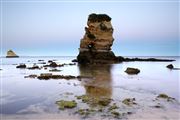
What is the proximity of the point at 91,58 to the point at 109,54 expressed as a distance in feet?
19.8

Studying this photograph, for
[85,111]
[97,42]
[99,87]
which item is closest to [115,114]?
[85,111]

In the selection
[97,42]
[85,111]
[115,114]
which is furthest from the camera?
[97,42]

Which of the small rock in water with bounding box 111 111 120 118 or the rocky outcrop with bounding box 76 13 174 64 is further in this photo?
the rocky outcrop with bounding box 76 13 174 64

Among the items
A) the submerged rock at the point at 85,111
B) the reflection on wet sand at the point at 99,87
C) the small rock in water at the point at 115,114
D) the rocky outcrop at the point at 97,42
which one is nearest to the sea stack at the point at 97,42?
the rocky outcrop at the point at 97,42

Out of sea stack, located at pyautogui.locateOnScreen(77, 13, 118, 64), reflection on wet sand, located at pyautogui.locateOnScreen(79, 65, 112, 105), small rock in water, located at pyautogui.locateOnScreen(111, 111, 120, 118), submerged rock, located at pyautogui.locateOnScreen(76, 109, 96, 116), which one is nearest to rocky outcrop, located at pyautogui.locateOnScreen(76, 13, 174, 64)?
sea stack, located at pyautogui.locateOnScreen(77, 13, 118, 64)

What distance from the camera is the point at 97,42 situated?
64938 millimetres

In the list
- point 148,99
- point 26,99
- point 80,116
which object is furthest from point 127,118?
point 26,99

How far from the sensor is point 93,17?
67.4 meters

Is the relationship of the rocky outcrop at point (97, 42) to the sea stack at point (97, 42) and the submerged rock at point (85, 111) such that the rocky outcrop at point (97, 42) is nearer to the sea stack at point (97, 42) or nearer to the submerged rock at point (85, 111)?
the sea stack at point (97, 42)

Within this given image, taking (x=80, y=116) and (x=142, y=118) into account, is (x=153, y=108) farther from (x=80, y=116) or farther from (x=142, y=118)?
(x=80, y=116)

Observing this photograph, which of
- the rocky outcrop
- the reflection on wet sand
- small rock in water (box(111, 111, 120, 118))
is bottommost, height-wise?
small rock in water (box(111, 111, 120, 118))

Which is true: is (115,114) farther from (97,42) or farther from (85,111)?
(97,42)

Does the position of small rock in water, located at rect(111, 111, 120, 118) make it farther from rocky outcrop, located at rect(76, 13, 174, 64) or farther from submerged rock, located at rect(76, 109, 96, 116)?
rocky outcrop, located at rect(76, 13, 174, 64)

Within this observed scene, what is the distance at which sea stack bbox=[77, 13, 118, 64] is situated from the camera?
64.6 m
